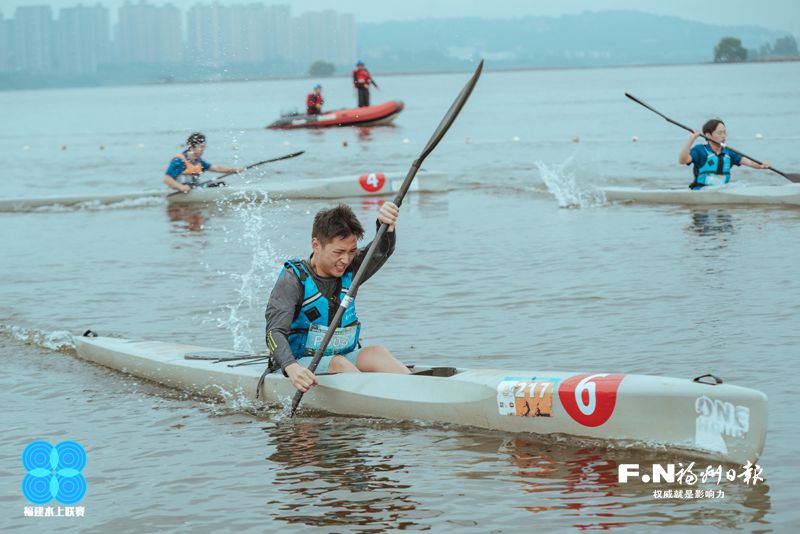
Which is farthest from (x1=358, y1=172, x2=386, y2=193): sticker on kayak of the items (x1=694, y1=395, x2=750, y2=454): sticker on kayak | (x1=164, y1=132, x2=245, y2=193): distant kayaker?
(x1=694, y1=395, x2=750, y2=454): sticker on kayak

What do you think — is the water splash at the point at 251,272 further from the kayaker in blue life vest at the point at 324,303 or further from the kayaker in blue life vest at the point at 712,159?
the kayaker in blue life vest at the point at 712,159

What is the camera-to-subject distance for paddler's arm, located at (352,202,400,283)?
650cm

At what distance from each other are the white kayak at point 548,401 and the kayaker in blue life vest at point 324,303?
0.16m

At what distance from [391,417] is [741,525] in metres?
2.33

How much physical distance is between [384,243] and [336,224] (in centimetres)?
45

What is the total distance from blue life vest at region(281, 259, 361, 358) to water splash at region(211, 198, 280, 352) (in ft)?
7.39

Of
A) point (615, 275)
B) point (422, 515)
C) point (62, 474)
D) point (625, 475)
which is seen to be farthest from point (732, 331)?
point (62, 474)

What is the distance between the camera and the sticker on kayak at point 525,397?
19.8 ft

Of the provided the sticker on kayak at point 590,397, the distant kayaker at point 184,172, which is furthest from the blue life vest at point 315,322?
the distant kayaker at point 184,172

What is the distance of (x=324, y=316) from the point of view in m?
6.64

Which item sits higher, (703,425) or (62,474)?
(703,425)

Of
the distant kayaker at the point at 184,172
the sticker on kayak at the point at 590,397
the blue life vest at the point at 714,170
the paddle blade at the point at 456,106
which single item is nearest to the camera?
the sticker on kayak at the point at 590,397

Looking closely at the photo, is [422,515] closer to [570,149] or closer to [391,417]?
[391,417]

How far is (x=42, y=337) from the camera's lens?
948 centimetres
